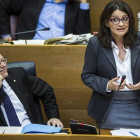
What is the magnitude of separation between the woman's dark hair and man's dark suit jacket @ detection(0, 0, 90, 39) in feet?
3.61

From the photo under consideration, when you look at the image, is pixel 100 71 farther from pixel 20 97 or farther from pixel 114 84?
pixel 20 97

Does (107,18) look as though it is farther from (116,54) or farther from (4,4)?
(4,4)

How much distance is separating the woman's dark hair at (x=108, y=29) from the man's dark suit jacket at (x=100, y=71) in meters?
0.02

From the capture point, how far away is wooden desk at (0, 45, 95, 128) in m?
2.44

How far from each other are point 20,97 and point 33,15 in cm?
111

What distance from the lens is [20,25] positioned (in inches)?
118

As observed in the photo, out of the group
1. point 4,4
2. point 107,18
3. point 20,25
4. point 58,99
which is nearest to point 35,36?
point 20,25

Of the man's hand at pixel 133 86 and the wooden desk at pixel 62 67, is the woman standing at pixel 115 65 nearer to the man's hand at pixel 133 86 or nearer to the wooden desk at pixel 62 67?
the man's hand at pixel 133 86

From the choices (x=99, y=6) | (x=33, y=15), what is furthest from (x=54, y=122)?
(x=99, y=6)

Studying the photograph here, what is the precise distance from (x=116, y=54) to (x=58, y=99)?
2.62ft

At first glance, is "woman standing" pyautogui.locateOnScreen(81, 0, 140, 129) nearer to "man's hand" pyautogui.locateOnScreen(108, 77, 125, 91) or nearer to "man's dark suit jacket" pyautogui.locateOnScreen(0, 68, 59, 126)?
"man's hand" pyautogui.locateOnScreen(108, 77, 125, 91)

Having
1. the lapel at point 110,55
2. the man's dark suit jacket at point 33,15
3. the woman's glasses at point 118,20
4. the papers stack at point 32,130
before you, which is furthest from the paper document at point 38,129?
the man's dark suit jacket at point 33,15

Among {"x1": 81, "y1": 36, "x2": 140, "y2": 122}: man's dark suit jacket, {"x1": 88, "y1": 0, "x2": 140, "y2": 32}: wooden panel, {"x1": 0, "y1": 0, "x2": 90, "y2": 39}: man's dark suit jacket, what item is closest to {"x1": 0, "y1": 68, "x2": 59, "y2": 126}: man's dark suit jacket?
{"x1": 81, "y1": 36, "x2": 140, "y2": 122}: man's dark suit jacket

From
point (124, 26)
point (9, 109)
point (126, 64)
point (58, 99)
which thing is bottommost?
point (58, 99)
